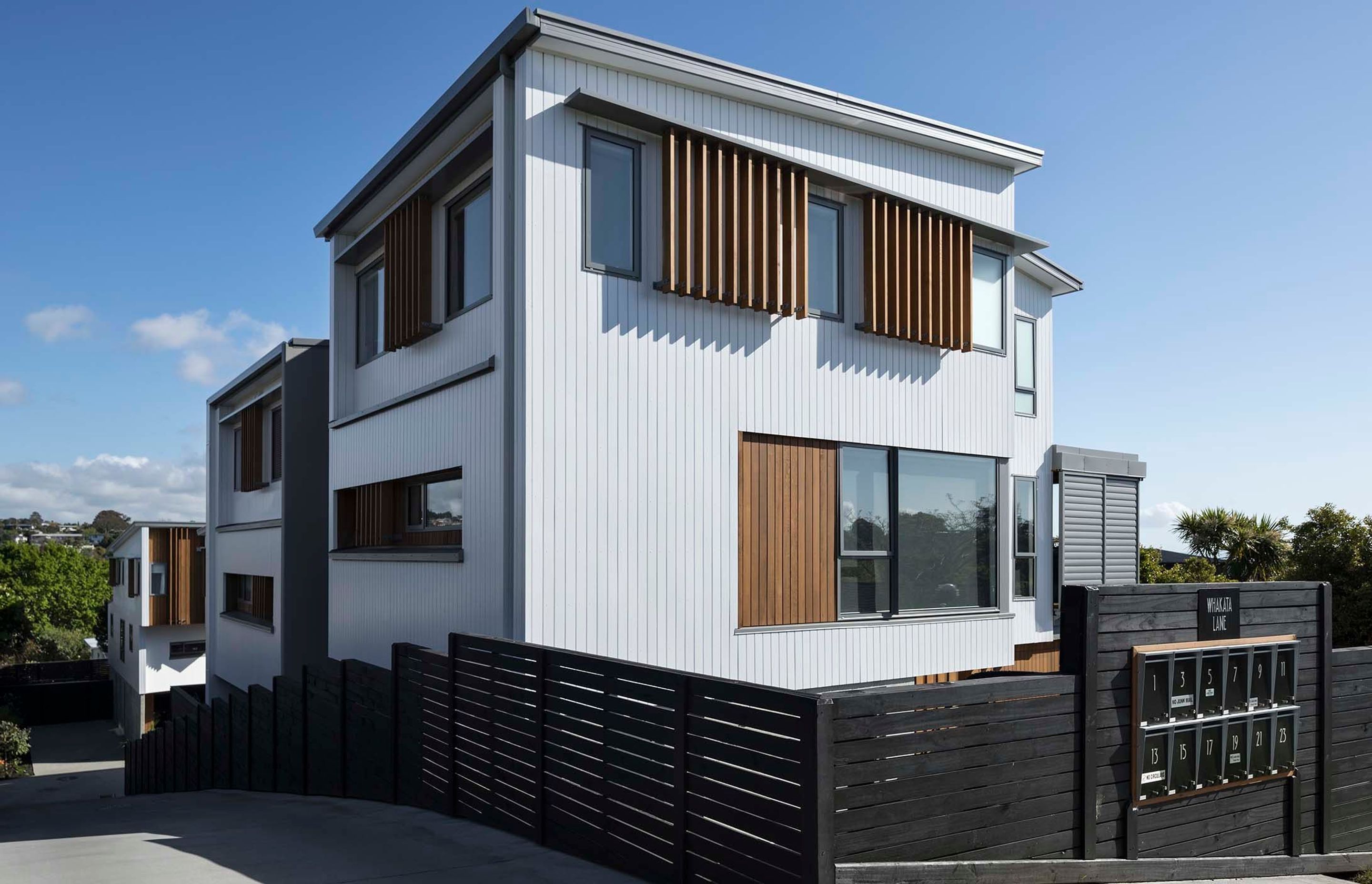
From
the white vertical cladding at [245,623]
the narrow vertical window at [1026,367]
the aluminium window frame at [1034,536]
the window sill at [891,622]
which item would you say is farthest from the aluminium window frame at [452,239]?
the narrow vertical window at [1026,367]

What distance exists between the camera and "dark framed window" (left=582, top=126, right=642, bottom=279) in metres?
9.93

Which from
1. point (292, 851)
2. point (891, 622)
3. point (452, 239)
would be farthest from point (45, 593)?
point (891, 622)

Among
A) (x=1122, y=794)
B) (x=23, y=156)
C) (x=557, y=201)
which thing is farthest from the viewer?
(x=23, y=156)

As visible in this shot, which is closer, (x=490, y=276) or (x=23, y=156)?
(x=490, y=276)

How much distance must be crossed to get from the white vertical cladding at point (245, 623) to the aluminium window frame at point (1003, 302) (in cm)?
1297

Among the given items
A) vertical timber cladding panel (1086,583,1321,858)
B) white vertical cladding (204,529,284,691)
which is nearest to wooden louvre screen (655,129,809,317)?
vertical timber cladding panel (1086,583,1321,858)

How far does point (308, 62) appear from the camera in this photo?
13.3 m

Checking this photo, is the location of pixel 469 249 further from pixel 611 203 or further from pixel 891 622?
pixel 891 622

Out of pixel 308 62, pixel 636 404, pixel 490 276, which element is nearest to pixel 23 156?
pixel 308 62

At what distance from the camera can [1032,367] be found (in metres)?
18.8

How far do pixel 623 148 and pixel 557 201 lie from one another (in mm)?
1037

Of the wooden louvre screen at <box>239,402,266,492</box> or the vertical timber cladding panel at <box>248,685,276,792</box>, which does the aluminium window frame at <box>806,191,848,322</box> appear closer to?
the vertical timber cladding panel at <box>248,685,276,792</box>

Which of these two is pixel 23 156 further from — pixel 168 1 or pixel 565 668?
pixel 565 668

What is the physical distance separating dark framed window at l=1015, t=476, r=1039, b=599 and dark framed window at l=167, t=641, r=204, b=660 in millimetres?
28533
